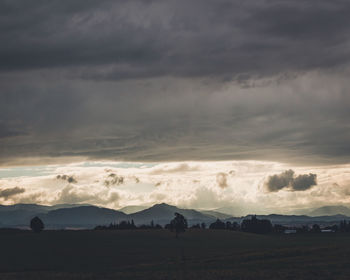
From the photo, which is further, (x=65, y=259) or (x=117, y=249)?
(x=117, y=249)

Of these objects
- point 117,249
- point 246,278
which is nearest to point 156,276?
point 246,278

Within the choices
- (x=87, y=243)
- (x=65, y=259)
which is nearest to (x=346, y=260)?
(x=65, y=259)

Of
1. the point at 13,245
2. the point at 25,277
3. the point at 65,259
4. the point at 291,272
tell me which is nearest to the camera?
the point at 291,272

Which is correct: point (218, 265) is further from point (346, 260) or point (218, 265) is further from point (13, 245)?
point (13, 245)

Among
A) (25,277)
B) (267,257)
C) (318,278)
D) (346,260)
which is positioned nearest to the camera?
(318,278)

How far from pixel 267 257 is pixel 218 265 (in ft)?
58.4

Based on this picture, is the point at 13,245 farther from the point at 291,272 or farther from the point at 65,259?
the point at 291,272

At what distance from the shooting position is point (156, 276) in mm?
81938

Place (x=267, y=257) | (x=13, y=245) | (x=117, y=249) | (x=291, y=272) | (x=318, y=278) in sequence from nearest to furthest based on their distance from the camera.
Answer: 1. (x=318, y=278)
2. (x=291, y=272)
3. (x=267, y=257)
4. (x=117, y=249)
5. (x=13, y=245)

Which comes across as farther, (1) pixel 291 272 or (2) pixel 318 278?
(1) pixel 291 272

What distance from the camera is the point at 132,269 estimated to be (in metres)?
98.2

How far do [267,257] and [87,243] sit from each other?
96.0m

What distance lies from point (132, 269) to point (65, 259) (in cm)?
4496

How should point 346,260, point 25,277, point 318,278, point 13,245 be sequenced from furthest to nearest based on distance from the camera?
point 13,245, point 346,260, point 25,277, point 318,278
